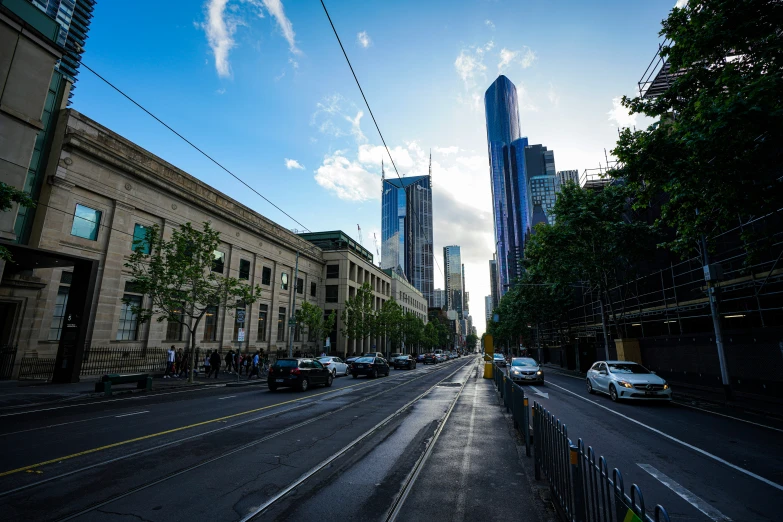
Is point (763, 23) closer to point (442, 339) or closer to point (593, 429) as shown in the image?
point (593, 429)

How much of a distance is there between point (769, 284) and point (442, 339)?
11502 centimetres

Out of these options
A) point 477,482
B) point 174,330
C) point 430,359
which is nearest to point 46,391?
point 174,330

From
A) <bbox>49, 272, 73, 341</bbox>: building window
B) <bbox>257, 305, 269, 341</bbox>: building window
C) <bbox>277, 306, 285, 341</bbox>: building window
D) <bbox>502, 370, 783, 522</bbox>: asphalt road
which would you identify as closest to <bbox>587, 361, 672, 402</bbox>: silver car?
<bbox>502, 370, 783, 522</bbox>: asphalt road

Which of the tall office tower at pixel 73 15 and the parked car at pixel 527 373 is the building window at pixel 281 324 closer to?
the parked car at pixel 527 373

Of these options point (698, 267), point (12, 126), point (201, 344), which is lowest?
point (201, 344)

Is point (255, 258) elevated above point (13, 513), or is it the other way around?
point (255, 258)

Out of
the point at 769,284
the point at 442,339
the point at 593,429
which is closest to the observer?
the point at 593,429

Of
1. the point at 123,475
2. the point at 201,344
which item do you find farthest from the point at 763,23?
the point at 201,344

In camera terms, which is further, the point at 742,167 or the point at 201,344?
the point at 201,344

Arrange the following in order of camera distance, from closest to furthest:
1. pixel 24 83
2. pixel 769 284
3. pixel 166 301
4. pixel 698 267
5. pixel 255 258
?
1. pixel 769 284
2. pixel 24 83
3. pixel 166 301
4. pixel 698 267
5. pixel 255 258

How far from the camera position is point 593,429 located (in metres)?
9.32

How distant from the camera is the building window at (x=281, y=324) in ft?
131

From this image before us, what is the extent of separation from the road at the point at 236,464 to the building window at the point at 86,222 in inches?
535

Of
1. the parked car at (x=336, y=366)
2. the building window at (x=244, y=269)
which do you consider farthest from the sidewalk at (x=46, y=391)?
the building window at (x=244, y=269)
